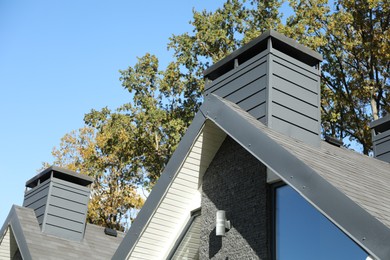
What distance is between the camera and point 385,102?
2328 centimetres

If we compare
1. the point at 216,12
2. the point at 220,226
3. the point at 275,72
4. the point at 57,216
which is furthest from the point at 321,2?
the point at 220,226

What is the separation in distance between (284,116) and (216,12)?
17630mm

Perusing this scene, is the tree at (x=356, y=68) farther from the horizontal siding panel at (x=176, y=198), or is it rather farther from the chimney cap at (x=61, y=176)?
the horizontal siding panel at (x=176, y=198)

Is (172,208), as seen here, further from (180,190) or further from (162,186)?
(162,186)

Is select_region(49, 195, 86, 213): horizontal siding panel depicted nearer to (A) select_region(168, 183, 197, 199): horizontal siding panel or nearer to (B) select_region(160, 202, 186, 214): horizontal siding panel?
(B) select_region(160, 202, 186, 214): horizontal siding panel

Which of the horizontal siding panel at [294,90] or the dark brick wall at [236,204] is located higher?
the horizontal siding panel at [294,90]

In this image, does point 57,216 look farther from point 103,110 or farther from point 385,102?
point 385,102

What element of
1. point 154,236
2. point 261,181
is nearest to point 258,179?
point 261,181

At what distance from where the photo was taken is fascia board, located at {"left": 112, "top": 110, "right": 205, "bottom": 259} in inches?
335

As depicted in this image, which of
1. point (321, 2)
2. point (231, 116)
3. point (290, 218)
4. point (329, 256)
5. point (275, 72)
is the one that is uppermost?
point (321, 2)

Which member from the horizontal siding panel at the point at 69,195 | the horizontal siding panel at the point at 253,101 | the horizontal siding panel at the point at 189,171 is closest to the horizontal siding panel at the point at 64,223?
the horizontal siding panel at the point at 69,195

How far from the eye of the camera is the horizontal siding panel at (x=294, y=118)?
8.36 metres

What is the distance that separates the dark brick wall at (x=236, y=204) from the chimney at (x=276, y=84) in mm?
685

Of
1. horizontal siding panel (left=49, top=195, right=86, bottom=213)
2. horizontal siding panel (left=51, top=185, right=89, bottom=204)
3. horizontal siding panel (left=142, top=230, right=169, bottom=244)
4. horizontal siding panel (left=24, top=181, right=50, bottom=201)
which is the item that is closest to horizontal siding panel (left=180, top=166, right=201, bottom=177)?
horizontal siding panel (left=142, top=230, right=169, bottom=244)
